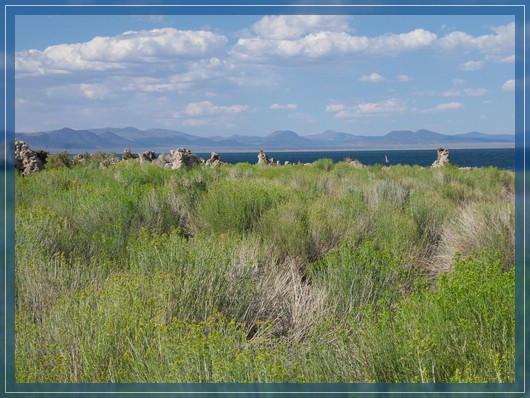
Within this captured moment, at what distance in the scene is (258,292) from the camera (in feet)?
19.5

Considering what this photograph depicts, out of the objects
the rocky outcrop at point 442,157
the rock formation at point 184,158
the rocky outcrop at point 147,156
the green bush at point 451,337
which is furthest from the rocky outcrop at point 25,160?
the green bush at point 451,337

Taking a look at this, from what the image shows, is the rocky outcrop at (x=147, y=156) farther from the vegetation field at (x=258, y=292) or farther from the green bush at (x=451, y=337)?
the green bush at (x=451, y=337)

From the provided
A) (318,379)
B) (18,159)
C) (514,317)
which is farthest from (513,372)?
(18,159)

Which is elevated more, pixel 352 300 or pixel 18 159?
pixel 18 159

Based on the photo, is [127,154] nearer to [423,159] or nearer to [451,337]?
[451,337]

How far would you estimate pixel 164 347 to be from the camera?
394 centimetres

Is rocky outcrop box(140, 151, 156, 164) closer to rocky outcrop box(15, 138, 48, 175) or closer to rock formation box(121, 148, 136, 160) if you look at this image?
rock formation box(121, 148, 136, 160)

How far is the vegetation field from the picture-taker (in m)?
3.97

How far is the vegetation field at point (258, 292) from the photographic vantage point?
3.97 m

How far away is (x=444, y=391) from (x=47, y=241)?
5190 millimetres

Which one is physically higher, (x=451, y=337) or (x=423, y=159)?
(x=423, y=159)

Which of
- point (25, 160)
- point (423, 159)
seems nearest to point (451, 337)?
point (25, 160)

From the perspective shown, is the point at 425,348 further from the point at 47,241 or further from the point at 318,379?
the point at 47,241

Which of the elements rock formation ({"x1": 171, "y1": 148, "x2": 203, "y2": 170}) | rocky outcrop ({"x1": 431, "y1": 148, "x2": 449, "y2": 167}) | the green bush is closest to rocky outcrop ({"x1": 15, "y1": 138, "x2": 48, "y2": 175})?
rock formation ({"x1": 171, "y1": 148, "x2": 203, "y2": 170})
